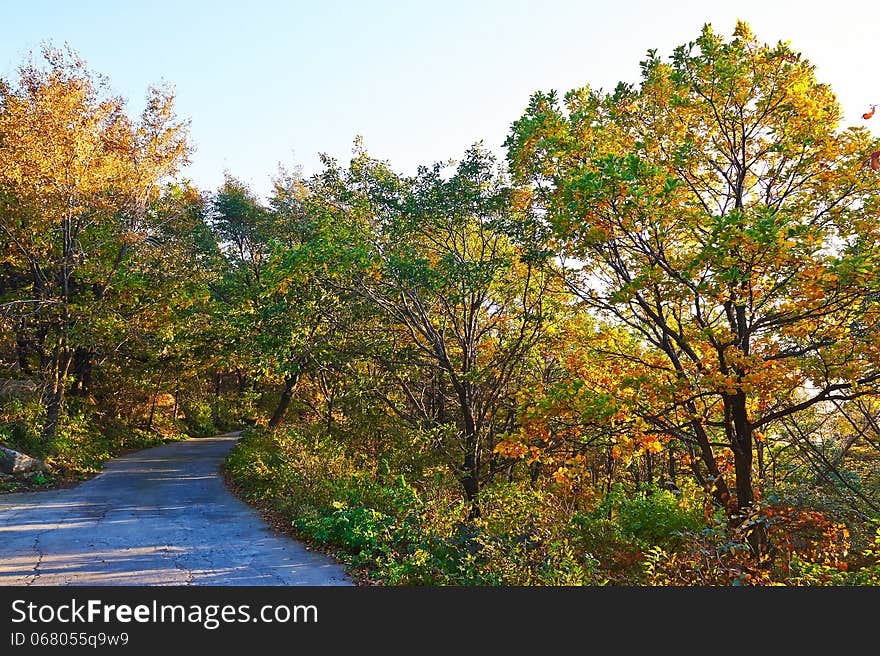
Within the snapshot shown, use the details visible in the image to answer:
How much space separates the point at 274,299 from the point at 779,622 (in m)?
11.3

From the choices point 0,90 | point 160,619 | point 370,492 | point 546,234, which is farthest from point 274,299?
point 0,90

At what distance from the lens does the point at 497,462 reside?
14594mm

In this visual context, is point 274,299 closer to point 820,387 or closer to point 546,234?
point 546,234

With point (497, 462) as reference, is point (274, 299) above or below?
above

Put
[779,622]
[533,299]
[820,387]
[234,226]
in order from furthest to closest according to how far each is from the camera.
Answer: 1. [234,226]
2. [533,299]
3. [820,387]
4. [779,622]

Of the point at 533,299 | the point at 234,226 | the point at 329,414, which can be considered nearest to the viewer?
the point at 533,299

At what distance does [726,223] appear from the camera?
680cm

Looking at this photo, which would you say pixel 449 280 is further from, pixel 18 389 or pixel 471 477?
pixel 18 389

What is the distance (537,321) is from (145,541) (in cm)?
815

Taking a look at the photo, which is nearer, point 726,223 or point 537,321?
point 726,223

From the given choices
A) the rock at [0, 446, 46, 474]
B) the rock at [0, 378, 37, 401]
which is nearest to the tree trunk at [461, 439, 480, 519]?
the rock at [0, 446, 46, 474]

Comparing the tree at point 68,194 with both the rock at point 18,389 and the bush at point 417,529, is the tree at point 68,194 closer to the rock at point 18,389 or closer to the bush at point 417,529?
the rock at point 18,389

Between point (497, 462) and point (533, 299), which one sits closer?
point (533, 299)

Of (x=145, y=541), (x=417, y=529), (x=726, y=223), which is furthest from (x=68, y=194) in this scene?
(x=726, y=223)
